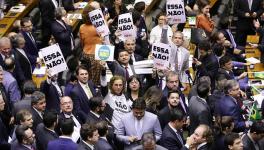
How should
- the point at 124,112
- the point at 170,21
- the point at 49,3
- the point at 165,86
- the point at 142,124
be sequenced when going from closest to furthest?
the point at 142,124
the point at 124,112
the point at 165,86
the point at 170,21
the point at 49,3

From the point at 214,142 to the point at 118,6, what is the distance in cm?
680

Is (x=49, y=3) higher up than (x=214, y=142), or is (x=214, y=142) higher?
(x=49, y=3)

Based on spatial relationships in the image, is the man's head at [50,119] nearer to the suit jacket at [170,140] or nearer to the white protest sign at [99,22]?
the suit jacket at [170,140]

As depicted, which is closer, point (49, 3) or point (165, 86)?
point (165, 86)

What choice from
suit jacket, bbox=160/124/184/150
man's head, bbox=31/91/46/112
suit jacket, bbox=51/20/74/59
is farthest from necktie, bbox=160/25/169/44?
suit jacket, bbox=160/124/184/150

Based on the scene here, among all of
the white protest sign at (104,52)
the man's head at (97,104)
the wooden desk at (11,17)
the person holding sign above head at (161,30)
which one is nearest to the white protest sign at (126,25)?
the person holding sign above head at (161,30)

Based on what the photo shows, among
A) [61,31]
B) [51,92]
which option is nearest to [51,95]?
[51,92]

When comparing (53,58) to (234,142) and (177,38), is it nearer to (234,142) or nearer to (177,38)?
(177,38)

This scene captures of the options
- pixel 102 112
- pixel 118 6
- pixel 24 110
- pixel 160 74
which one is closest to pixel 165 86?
pixel 160 74

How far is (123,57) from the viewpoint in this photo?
14.9 meters

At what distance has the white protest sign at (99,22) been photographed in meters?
16.4

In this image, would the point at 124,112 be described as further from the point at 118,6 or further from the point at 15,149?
the point at 118,6

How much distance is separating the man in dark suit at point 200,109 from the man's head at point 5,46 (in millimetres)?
3837

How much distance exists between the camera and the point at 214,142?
477 inches
